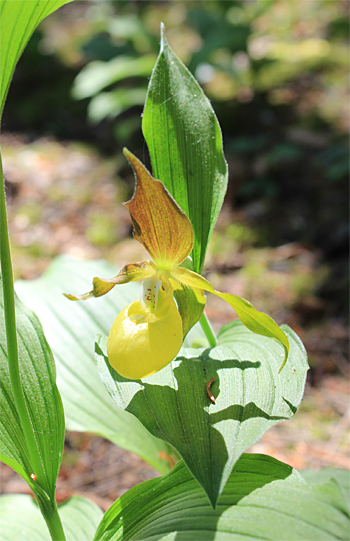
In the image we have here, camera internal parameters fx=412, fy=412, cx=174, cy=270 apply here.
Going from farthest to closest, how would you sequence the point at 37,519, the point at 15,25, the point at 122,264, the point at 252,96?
the point at 252,96 < the point at 122,264 < the point at 37,519 < the point at 15,25

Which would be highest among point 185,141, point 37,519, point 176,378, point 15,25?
point 15,25

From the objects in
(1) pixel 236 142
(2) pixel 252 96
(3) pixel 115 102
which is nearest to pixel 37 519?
(1) pixel 236 142

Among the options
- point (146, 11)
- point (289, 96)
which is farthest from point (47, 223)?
point (146, 11)

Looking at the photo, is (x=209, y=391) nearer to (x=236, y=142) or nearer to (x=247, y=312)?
(x=247, y=312)

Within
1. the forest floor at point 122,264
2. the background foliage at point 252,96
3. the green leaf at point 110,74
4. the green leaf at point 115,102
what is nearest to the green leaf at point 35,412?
the forest floor at point 122,264

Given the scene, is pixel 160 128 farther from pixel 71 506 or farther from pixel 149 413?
pixel 71 506

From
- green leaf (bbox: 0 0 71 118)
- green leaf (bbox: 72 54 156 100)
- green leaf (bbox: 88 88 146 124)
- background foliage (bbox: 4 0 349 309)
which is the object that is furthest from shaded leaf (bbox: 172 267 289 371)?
green leaf (bbox: 72 54 156 100)

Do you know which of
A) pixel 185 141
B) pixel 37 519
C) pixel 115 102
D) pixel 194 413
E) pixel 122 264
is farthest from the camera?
pixel 115 102

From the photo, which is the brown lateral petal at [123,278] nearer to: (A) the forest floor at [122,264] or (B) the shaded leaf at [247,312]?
(B) the shaded leaf at [247,312]
